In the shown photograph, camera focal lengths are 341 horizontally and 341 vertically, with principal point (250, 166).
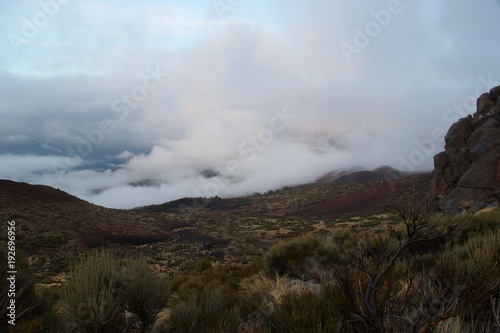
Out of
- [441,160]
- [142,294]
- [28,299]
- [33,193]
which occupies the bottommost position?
[142,294]

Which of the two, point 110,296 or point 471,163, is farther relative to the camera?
point 471,163

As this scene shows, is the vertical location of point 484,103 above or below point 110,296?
above

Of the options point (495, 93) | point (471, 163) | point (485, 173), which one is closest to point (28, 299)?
point (485, 173)

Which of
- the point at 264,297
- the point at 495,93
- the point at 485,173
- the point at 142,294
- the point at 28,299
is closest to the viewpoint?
the point at 28,299

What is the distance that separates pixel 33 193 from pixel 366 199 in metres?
52.1

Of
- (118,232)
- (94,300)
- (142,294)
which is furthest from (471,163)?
(118,232)

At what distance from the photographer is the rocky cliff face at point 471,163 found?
839 inches

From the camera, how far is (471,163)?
77.5 ft

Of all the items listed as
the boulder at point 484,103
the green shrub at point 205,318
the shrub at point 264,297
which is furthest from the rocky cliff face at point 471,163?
the green shrub at point 205,318

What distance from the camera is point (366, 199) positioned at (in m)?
62.5

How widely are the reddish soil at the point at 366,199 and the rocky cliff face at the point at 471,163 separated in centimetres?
2637

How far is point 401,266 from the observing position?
773cm

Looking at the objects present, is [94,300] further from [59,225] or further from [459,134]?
[59,225]

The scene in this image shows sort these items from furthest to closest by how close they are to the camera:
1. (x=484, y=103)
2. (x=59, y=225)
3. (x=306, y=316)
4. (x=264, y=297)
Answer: (x=59, y=225) < (x=484, y=103) < (x=264, y=297) < (x=306, y=316)
